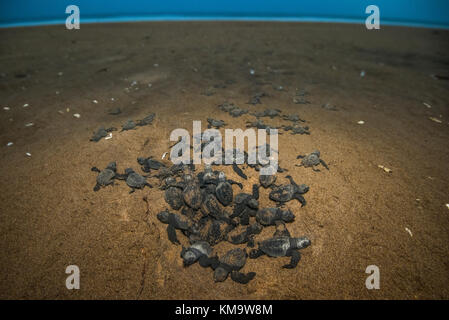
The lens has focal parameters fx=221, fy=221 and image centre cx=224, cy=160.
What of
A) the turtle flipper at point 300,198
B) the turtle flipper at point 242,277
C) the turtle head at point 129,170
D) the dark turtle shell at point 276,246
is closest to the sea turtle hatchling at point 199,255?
the turtle flipper at point 242,277

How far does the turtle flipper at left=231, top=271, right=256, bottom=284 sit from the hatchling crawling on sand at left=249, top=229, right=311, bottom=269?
4.8 inches

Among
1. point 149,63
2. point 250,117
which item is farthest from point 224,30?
point 250,117

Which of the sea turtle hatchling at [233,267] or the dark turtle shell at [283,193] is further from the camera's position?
the dark turtle shell at [283,193]

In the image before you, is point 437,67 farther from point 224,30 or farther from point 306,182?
point 224,30

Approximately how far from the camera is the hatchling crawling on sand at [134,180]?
1.90 m

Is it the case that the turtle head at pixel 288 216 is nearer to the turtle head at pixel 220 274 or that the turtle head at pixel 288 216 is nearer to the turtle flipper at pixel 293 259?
the turtle flipper at pixel 293 259

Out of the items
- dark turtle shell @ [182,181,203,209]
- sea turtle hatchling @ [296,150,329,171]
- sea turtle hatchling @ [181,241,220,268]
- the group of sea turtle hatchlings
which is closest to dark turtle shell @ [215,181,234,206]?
the group of sea turtle hatchlings

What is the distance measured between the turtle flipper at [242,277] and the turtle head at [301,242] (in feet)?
1.17

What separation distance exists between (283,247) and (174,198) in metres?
0.89

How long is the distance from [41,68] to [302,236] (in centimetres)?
665

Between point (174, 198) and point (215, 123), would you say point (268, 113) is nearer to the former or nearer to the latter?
point (215, 123)

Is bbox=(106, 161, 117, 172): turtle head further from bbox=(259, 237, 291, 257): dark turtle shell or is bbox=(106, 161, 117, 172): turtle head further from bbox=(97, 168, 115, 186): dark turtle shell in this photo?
bbox=(259, 237, 291, 257): dark turtle shell

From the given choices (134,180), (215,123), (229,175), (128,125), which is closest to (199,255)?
(229,175)

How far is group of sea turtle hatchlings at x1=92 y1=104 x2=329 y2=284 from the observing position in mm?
1438
